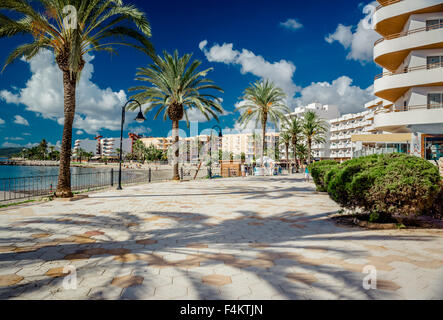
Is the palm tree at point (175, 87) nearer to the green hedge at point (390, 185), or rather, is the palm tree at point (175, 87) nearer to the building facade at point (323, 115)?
the green hedge at point (390, 185)

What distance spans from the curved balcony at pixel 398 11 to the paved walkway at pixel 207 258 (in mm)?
20053

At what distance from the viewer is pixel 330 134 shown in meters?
78.6

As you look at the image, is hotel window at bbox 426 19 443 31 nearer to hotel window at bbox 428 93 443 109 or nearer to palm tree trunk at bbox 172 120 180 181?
hotel window at bbox 428 93 443 109

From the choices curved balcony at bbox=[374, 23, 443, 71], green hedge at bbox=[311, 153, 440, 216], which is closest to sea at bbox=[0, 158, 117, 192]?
green hedge at bbox=[311, 153, 440, 216]

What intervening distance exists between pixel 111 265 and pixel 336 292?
281cm

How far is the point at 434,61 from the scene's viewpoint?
17469 mm

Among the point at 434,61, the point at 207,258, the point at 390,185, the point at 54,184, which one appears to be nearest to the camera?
the point at 207,258

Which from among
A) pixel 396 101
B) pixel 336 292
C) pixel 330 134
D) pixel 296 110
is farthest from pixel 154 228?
pixel 296 110

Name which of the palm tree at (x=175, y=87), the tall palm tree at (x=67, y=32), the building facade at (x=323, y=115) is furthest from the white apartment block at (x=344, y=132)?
the tall palm tree at (x=67, y=32)

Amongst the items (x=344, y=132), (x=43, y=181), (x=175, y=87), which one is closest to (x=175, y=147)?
(x=175, y=87)

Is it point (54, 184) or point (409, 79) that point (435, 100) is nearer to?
point (409, 79)

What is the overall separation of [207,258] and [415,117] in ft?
64.9

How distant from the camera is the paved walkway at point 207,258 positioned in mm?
2646

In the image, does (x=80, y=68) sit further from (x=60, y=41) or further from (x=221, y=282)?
(x=221, y=282)
